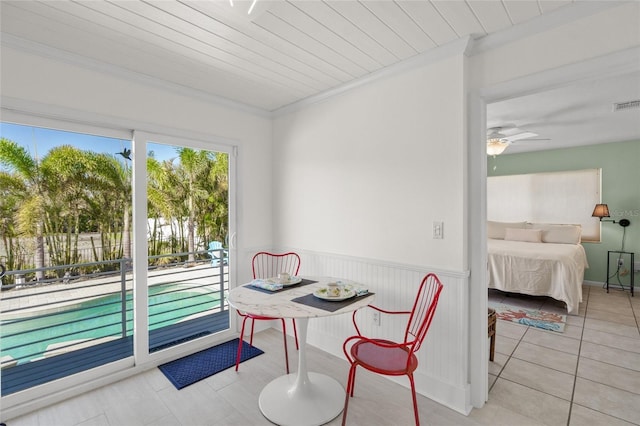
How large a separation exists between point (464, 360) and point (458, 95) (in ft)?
6.10

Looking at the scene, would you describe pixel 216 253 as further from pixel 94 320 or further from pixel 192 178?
pixel 94 320

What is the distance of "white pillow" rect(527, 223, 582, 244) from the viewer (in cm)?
529

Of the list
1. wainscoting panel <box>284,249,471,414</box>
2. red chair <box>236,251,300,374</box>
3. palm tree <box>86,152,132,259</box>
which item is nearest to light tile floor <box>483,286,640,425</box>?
wainscoting panel <box>284,249,471,414</box>

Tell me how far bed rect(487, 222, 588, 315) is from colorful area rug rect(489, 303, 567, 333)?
0.28m

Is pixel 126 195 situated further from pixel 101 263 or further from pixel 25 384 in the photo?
pixel 25 384

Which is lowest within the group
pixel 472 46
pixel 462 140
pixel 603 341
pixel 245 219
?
pixel 603 341

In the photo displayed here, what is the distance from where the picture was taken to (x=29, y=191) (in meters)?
2.23

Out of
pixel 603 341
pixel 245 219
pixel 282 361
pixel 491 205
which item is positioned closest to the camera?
pixel 282 361

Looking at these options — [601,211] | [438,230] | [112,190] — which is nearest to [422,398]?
[438,230]

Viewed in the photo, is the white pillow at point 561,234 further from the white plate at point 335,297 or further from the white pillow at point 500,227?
the white plate at point 335,297

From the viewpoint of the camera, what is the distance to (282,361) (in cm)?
279

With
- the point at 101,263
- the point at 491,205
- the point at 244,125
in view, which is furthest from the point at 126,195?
the point at 491,205

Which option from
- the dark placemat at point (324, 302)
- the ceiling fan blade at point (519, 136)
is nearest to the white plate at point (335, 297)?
the dark placemat at point (324, 302)

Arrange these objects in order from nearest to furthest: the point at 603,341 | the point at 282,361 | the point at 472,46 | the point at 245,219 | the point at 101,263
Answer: the point at 472,46, the point at 101,263, the point at 282,361, the point at 603,341, the point at 245,219
